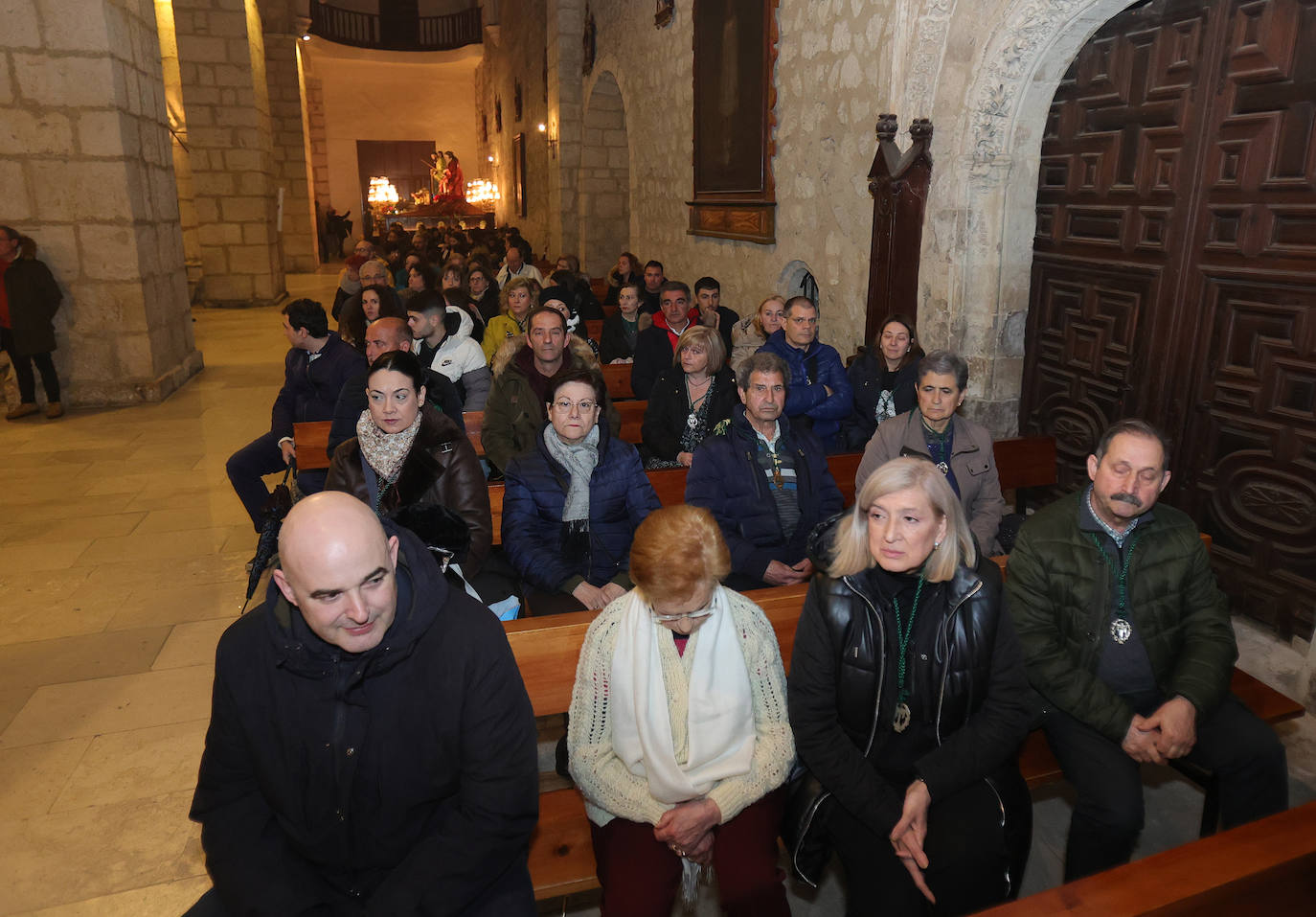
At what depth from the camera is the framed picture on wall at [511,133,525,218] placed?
65.9 feet

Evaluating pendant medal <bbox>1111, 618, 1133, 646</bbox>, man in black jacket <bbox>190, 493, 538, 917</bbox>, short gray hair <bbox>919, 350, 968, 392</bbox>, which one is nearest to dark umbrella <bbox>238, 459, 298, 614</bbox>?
man in black jacket <bbox>190, 493, 538, 917</bbox>

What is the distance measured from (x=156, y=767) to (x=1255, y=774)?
3645mm

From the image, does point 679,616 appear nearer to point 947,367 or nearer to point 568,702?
point 568,702

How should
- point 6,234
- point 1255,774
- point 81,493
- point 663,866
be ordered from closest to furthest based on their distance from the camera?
point 663,866 → point 1255,774 → point 81,493 → point 6,234

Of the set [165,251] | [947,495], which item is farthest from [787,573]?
[165,251]

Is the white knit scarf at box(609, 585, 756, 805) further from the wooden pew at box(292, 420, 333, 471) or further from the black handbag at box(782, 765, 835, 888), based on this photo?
the wooden pew at box(292, 420, 333, 471)

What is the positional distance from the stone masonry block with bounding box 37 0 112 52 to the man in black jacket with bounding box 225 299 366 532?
517 centimetres

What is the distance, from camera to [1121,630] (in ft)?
8.14

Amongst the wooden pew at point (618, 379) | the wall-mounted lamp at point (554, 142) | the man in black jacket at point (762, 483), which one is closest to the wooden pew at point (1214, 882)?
the man in black jacket at point (762, 483)

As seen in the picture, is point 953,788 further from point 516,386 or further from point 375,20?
point 375,20

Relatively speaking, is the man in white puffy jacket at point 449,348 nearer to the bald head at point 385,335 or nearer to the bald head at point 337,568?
the bald head at point 385,335

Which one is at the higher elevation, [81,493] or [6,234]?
[6,234]

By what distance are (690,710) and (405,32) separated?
32.1 m

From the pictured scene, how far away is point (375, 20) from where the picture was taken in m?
28.4
